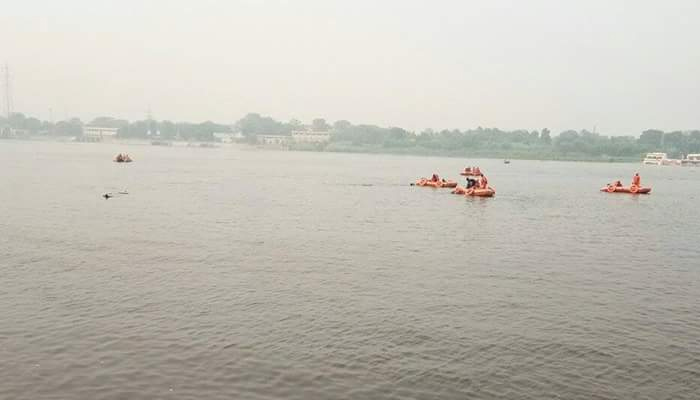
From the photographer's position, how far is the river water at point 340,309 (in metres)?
16.6

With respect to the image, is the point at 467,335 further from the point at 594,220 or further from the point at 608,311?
the point at 594,220

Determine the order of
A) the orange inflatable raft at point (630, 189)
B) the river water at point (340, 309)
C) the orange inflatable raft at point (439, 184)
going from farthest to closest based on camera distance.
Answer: the orange inflatable raft at point (439, 184) → the orange inflatable raft at point (630, 189) → the river water at point (340, 309)

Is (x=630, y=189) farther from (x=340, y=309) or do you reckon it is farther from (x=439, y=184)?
(x=340, y=309)

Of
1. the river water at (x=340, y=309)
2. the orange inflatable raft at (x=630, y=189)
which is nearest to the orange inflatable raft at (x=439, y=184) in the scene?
the orange inflatable raft at (x=630, y=189)

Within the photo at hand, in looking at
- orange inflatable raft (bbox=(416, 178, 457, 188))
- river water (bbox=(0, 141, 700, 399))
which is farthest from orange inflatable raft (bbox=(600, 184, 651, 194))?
river water (bbox=(0, 141, 700, 399))

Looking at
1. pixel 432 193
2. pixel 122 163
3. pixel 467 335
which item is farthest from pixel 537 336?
pixel 122 163

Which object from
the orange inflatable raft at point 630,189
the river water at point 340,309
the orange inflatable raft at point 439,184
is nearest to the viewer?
the river water at point 340,309

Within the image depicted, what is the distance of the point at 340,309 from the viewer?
899 inches

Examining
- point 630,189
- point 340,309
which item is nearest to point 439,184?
point 630,189

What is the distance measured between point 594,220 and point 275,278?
34.8 meters

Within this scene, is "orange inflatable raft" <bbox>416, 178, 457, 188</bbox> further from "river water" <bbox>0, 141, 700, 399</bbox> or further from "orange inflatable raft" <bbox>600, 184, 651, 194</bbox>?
"river water" <bbox>0, 141, 700, 399</bbox>

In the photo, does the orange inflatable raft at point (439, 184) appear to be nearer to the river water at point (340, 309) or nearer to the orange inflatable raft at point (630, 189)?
the orange inflatable raft at point (630, 189)

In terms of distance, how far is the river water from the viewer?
16.6 metres

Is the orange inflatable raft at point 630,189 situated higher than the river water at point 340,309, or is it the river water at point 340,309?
the orange inflatable raft at point 630,189
